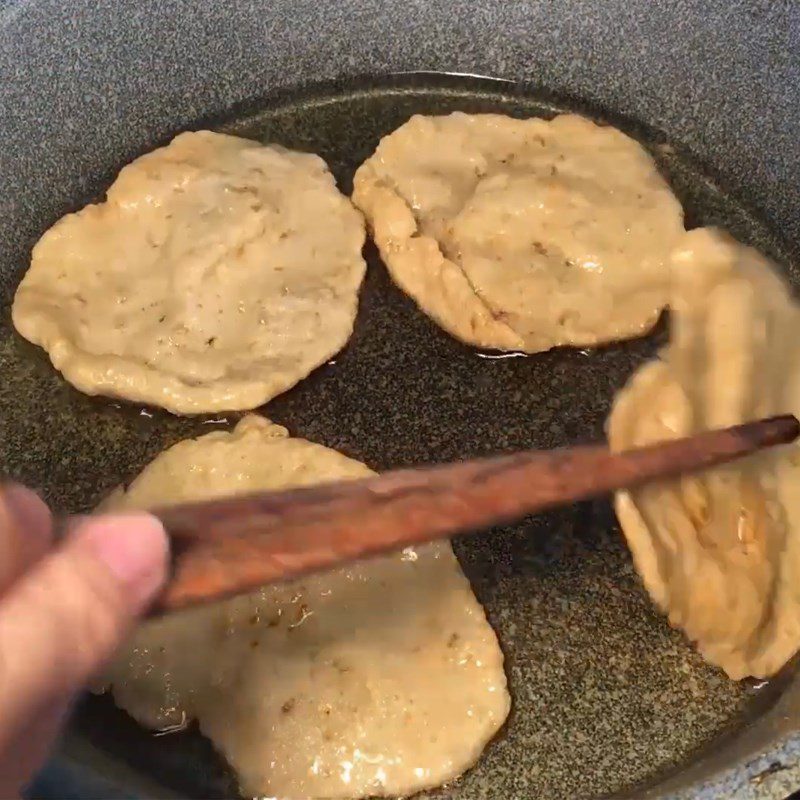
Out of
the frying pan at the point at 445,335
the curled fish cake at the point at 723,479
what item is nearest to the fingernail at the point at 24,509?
the frying pan at the point at 445,335

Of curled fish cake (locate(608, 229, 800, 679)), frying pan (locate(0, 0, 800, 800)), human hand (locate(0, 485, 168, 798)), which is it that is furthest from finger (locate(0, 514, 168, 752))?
curled fish cake (locate(608, 229, 800, 679))

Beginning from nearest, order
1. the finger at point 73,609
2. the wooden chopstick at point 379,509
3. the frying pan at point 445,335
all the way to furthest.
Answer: the finger at point 73,609 < the wooden chopstick at point 379,509 < the frying pan at point 445,335

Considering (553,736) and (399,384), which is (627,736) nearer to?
(553,736)

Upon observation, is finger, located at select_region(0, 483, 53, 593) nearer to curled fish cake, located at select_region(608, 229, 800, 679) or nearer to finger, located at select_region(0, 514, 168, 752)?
finger, located at select_region(0, 514, 168, 752)

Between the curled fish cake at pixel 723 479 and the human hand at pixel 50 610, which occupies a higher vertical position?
the human hand at pixel 50 610

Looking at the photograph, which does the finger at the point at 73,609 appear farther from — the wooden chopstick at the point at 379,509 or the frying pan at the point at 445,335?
the frying pan at the point at 445,335

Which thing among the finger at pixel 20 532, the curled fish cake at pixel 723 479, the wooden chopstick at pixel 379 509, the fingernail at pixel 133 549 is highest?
the finger at pixel 20 532
